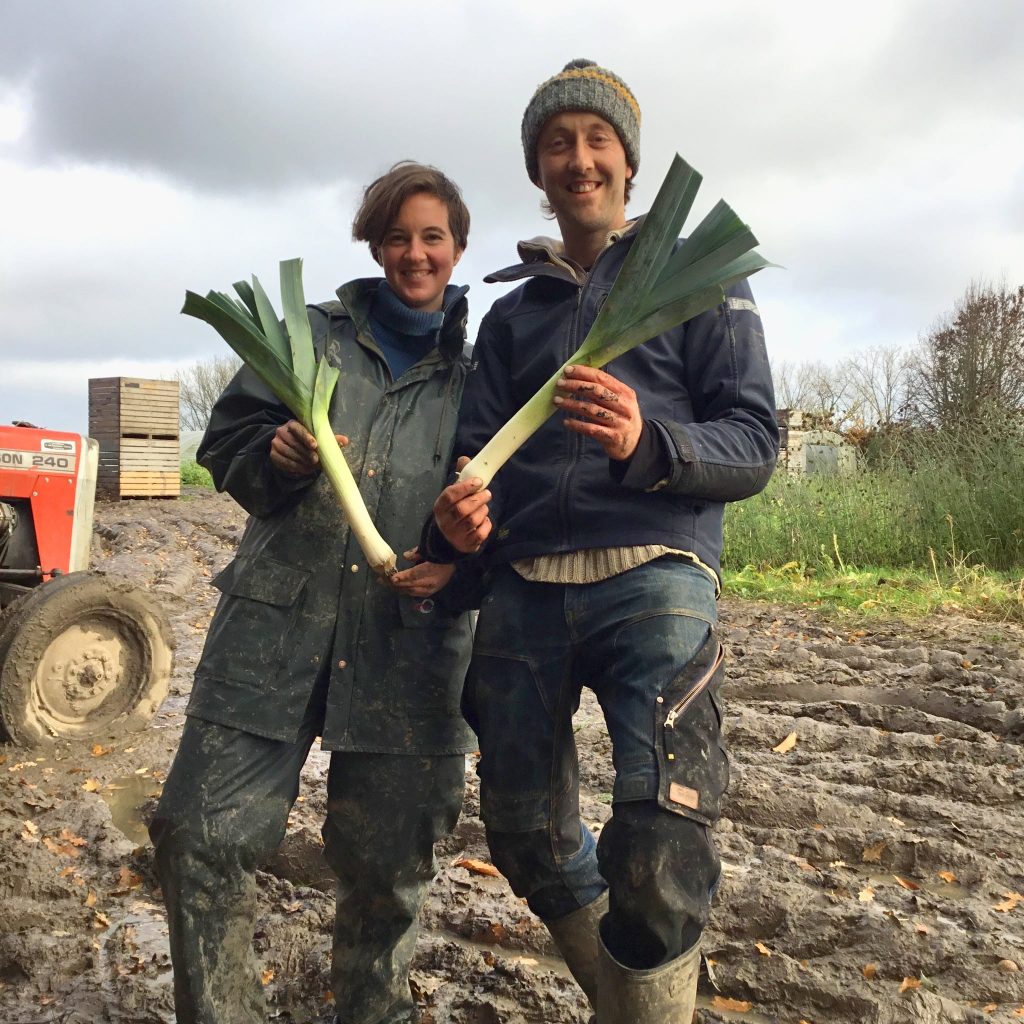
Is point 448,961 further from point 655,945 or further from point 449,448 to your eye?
point 449,448

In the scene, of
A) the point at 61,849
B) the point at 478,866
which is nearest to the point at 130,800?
the point at 61,849

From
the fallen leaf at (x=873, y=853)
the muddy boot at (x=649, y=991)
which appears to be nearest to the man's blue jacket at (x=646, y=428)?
the muddy boot at (x=649, y=991)

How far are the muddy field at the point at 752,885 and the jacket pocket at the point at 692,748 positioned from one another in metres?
1.14

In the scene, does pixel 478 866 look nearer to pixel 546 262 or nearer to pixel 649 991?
pixel 649 991

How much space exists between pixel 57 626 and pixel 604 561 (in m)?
3.98

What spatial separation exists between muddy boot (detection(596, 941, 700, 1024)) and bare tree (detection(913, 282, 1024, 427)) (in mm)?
17340

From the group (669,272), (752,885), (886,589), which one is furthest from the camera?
(886,589)

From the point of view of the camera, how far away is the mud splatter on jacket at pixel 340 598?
2.25 metres

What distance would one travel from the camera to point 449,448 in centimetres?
241

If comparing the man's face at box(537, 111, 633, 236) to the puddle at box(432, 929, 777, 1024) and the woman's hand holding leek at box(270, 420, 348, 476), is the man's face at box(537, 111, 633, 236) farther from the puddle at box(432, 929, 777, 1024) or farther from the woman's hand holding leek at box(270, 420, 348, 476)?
the puddle at box(432, 929, 777, 1024)

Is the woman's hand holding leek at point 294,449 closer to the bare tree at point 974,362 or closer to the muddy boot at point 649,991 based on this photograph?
the muddy boot at point 649,991

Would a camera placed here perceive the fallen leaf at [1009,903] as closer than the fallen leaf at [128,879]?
Yes

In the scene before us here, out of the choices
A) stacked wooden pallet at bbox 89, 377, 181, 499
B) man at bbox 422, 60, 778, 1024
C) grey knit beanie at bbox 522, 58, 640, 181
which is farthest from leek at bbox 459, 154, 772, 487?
stacked wooden pallet at bbox 89, 377, 181, 499

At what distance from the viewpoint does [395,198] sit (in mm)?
2406
